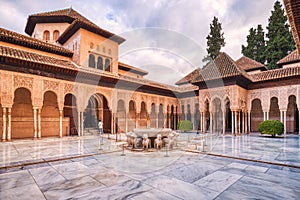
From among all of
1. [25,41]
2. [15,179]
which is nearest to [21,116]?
[25,41]

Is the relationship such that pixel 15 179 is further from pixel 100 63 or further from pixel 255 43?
pixel 255 43

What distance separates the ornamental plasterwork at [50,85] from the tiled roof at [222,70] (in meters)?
12.2

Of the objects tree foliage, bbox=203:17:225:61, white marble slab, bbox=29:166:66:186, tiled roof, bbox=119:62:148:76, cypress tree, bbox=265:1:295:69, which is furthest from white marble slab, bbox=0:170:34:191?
cypress tree, bbox=265:1:295:69

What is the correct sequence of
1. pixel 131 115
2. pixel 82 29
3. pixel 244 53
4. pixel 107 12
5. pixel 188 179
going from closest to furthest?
pixel 188 179 → pixel 107 12 → pixel 82 29 → pixel 131 115 → pixel 244 53

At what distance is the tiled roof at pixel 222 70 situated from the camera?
14555mm

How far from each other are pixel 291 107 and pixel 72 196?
20.1m

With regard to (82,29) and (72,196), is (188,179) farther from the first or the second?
(82,29)

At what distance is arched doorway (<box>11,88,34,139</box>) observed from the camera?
11742 mm

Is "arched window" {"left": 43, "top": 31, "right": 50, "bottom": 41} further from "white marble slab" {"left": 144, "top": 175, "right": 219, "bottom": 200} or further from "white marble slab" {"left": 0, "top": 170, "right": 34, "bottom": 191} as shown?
"white marble slab" {"left": 144, "top": 175, "right": 219, "bottom": 200}

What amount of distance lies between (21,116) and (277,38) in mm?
29960

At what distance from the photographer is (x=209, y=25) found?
28375 mm

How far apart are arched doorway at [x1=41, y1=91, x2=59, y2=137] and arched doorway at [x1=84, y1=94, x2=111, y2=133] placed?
283 centimetres

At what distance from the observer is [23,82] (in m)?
10.2


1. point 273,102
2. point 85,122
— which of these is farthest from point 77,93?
point 273,102
